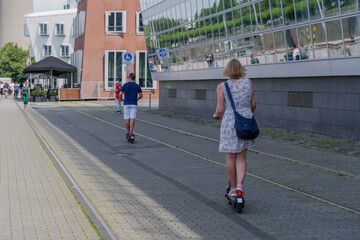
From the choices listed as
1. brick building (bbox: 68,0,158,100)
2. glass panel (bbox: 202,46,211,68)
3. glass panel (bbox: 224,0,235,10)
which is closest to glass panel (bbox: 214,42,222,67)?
glass panel (bbox: 202,46,211,68)

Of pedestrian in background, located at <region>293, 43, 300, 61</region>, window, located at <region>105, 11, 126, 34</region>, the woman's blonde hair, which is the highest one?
window, located at <region>105, 11, 126, 34</region>

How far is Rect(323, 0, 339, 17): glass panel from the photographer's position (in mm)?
19734

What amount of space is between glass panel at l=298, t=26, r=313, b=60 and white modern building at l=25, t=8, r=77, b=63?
68.9m

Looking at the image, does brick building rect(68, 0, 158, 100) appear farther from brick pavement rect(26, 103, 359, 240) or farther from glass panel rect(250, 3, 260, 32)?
brick pavement rect(26, 103, 359, 240)

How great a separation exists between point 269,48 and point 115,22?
104ft

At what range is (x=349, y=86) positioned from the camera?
1916 centimetres

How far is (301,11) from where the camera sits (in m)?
21.8

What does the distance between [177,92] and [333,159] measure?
22822 mm

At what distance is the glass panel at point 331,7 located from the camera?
1973 centimetres

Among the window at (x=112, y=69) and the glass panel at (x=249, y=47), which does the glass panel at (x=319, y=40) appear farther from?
the window at (x=112, y=69)

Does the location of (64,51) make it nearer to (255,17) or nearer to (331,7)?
(255,17)

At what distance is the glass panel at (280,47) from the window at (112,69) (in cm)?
3115

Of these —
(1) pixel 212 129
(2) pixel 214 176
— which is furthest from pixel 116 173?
(1) pixel 212 129

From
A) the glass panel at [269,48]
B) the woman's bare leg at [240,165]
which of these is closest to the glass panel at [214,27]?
the glass panel at [269,48]
